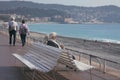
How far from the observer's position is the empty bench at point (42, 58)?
8625 millimetres

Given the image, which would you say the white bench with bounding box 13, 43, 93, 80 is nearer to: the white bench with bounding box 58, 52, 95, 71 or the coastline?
the white bench with bounding box 58, 52, 95, 71

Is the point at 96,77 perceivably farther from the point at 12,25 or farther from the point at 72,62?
the point at 12,25

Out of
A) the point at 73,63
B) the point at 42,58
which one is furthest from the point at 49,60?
the point at 42,58

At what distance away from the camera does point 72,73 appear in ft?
36.2

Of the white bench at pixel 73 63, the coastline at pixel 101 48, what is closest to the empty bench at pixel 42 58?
the white bench at pixel 73 63

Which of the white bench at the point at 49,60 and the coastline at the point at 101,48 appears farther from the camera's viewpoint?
the coastline at the point at 101,48

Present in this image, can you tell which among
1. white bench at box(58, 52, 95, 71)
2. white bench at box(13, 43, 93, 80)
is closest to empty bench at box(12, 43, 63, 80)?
white bench at box(13, 43, 93, 80)

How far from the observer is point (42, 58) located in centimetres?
989

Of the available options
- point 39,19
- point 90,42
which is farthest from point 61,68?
point 39,19

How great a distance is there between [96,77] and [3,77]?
7.50 feet

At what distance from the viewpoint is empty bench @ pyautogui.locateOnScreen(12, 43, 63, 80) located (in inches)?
340

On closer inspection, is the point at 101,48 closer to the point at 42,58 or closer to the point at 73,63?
the point at 42,58

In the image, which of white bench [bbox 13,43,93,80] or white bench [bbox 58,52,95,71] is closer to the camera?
white bench [bbox 13,43,93,80]

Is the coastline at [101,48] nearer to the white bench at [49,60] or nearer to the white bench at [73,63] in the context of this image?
the white bench at [49,60]
